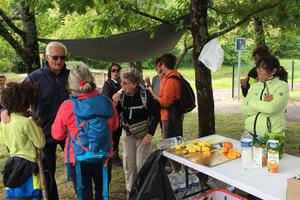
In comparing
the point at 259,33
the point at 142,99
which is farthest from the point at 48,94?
the point at 259,33

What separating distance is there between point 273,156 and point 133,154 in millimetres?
1545

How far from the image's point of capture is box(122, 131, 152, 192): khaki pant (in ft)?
11.0

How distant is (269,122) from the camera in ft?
9.30

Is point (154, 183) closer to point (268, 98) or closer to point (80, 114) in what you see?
point (80, 114)

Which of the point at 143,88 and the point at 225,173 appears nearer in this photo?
the point at 225,173

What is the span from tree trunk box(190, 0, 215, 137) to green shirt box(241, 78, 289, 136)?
0.88 m

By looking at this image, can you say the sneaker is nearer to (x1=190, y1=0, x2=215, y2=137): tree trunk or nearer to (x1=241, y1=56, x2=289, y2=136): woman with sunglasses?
(x1=190, y1=0, x2=215, y2=137): tree trunk

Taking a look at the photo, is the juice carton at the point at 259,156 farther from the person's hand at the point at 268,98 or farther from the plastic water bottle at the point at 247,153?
the person's hand at the point at 268,98

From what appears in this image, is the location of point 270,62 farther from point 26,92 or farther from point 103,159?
point 26,92

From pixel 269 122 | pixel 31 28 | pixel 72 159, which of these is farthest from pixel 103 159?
pixel 31 28

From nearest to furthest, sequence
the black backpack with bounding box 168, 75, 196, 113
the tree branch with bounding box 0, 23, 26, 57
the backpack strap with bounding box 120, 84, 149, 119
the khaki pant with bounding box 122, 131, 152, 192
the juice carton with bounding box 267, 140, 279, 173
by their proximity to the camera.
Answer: the juice carton with bounding box 267, 140, 279, 173 < the backpack strap with bounding box 120, 84, 149, 119 < the khaki pant with bounding box 122, 131, 152, 192 < the black backpack with bounding box 168, 75, 196, 113 < the tree branch with bounding box 0, 23, 26, 57

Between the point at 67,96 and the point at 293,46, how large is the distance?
27.8 m

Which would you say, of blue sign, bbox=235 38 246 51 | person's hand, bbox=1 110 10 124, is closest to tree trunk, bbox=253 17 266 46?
blue sign, bbox=235 38 246 51

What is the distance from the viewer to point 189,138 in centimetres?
629
